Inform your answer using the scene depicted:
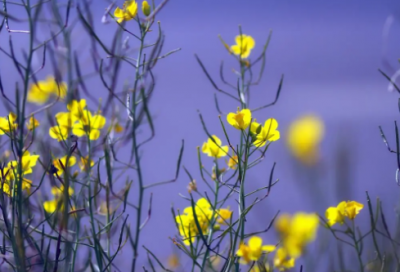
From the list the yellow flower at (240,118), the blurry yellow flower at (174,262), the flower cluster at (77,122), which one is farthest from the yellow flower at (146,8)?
the blurry yellow flower at (174,262)

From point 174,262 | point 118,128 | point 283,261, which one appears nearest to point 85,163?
point 118,128

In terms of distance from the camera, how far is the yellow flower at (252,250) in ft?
3.62

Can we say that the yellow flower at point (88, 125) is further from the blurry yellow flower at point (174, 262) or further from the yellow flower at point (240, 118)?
the blurry yellow flower at point (174, 262)

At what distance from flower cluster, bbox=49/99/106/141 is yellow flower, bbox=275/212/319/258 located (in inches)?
18.1

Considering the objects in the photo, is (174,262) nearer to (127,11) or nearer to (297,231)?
(297,231)

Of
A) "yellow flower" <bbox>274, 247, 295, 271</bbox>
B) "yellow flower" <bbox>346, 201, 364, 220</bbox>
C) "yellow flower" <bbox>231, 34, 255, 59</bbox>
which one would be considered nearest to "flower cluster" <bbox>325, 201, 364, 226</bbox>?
"yellow flower" <bbox>346, 201, 364, 220</bbox>

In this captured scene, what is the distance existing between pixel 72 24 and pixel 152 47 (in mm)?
Result: 184

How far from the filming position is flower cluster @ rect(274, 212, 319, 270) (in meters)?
1.31

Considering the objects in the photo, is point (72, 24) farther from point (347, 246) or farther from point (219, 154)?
point (347, 246)

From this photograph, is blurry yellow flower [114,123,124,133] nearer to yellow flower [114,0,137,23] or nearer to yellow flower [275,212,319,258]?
yellow flower [114,0,137,23]

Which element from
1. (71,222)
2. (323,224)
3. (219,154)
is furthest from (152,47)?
(323,224)

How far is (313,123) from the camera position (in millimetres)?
1758

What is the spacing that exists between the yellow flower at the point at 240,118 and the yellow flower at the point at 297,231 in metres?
0.31

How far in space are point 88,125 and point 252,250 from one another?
16.4 inches
